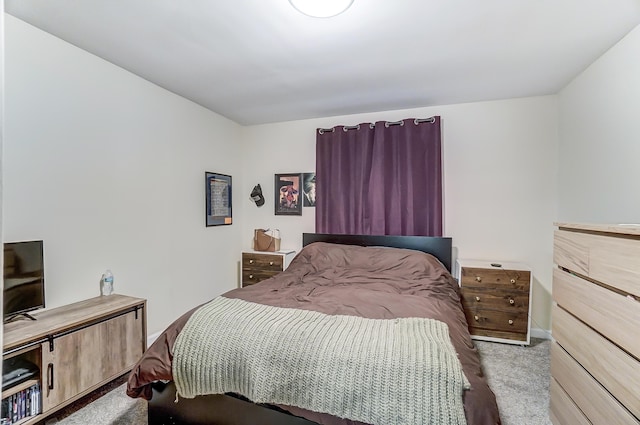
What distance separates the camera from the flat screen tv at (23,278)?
190cm

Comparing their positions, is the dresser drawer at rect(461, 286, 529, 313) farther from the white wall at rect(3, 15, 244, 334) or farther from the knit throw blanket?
the white wall at rect(3, 15, 244, 334)

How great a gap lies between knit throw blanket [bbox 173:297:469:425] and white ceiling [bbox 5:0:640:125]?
70.0 inches

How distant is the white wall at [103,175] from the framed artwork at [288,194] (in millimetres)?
878

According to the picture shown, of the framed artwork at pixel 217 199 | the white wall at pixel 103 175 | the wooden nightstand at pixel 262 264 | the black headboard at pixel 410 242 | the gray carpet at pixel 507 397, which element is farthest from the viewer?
the wooden nightstand at pixel 262 264

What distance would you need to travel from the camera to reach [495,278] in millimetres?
2969

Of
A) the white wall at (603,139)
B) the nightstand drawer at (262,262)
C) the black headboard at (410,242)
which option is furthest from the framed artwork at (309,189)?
the white wall at (603,139)

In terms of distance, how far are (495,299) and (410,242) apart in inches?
36.5

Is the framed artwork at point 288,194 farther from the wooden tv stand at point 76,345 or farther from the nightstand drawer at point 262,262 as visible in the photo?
the wooden tv stand at point 76,345

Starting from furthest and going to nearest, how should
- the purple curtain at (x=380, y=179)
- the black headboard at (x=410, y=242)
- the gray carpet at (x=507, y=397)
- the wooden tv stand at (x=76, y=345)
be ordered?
the purple curtain at (x=380, y=179), the black headboard at (x=410, y=242), the gray carpet at (x=507, y=397), the wooden tv stand at (x=76, y=345)

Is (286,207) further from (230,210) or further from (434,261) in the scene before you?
(434,261)

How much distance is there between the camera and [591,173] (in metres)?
2.58

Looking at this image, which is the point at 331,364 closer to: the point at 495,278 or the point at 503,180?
the point at 495,278

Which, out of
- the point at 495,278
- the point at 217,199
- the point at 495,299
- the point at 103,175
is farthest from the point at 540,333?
the point at 103,175

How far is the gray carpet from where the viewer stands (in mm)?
1971
